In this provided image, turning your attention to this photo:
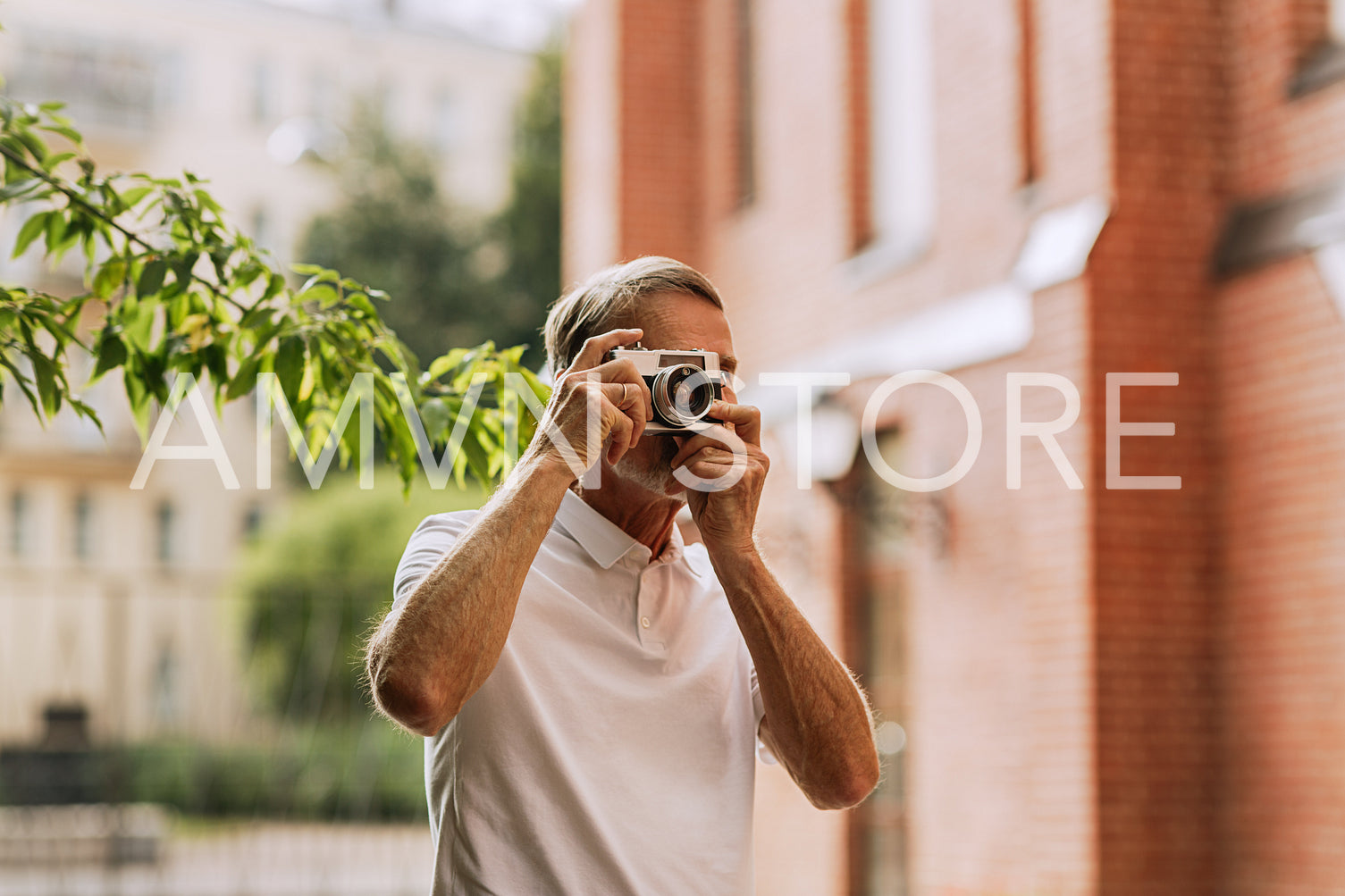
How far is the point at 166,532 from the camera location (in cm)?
3278

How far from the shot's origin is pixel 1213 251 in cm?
674

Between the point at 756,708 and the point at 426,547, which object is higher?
the point at 426,547

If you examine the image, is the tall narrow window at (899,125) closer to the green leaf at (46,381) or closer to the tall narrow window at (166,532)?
the green leaf at (46,381)

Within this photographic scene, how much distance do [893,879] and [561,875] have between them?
687 cm

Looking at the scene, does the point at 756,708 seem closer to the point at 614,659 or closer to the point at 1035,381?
the point at 614,659

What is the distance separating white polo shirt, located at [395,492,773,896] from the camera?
79.7 inches

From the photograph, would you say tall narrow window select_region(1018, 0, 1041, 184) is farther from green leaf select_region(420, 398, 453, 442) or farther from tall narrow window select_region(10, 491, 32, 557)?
tall narrow window select_region(10, 491, 32, 557)

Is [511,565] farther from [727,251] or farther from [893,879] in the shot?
[727,251]

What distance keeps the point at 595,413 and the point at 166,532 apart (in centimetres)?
3253

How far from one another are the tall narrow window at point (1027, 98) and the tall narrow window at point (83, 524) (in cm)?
2747

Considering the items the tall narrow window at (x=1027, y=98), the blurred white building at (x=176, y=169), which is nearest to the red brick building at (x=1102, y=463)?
the tall narrow window at (x=1027, y=98)

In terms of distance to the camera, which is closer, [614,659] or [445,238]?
[614,659]

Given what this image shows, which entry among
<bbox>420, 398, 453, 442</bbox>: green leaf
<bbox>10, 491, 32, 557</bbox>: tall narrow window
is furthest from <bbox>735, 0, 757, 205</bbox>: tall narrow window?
<bbox>10, 491, 32, 557</bbox>: tall narrow window

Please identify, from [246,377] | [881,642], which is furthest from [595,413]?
[881,642]
